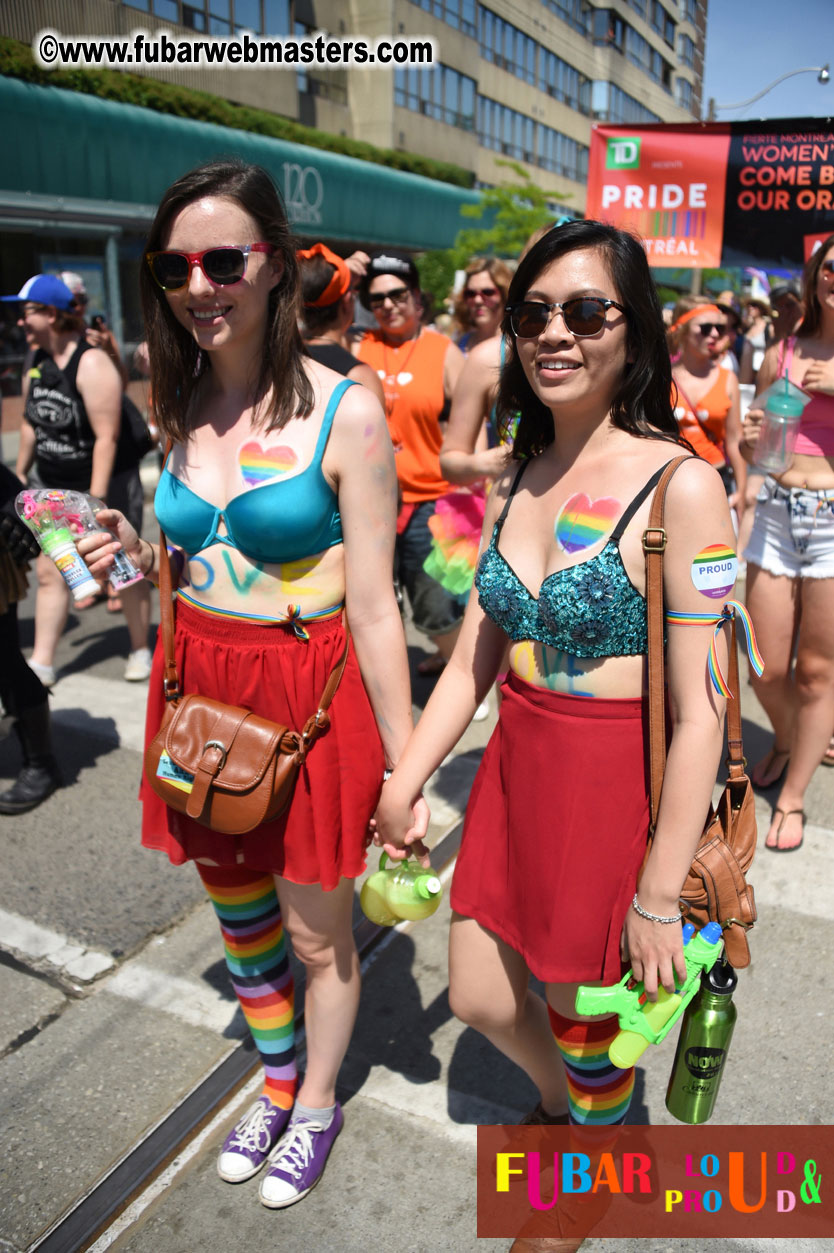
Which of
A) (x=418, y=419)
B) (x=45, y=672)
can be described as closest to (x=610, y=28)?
(x=418, y=419)

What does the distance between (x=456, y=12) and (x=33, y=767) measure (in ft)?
119

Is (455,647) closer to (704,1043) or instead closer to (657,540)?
(657,540)

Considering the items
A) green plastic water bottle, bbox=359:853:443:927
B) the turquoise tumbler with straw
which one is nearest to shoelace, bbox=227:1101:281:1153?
green plastic water bottle, bbox=359:853:443:927

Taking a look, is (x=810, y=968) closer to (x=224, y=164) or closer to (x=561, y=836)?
(x=561, y=836)

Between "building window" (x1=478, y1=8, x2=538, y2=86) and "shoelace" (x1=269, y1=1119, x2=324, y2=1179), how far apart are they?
36246 millimetres

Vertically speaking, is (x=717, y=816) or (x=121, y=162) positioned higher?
(x=121, y=162)

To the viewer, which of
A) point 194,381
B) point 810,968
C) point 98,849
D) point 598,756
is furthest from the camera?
point 98,849

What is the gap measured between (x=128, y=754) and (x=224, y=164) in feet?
10.6

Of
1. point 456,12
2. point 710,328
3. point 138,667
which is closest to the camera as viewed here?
point 710,328

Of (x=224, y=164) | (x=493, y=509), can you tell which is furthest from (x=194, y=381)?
(x=493, y=509)

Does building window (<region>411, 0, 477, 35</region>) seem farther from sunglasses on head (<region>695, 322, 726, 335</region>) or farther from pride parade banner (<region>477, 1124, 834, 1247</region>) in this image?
pride parade banner (<region>477, 1124, 834, 1247</region>)

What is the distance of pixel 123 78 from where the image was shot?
59.2 feet

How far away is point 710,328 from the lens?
5.42 metres

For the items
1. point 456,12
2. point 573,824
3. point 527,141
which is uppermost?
point 456,12
